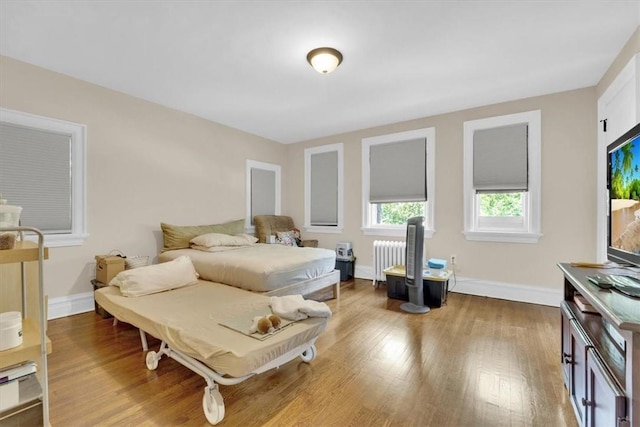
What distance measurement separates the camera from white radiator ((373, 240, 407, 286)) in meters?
4.28

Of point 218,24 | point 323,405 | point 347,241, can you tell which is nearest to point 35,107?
point 218,24

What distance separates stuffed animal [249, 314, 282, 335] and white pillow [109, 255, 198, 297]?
129 cm

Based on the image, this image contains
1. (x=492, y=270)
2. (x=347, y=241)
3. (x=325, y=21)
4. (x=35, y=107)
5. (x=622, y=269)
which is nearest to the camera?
(x=622, y=269)

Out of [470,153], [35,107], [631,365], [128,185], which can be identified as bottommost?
[631,365]

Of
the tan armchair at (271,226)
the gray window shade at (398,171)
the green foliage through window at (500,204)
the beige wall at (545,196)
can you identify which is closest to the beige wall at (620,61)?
the beige wall at (545,196)

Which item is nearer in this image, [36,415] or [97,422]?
[36,415]

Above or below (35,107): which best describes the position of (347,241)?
below

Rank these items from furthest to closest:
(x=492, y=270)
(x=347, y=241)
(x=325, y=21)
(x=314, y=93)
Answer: (x=347, y=241)
(x=492, y=270)
(x=314, y=93)
(x=325, y=21)

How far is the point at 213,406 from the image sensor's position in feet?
5.10

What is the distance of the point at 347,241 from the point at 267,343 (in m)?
3.51

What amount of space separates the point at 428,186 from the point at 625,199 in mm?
2613

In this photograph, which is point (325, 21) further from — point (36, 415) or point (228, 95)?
point (36, 415)

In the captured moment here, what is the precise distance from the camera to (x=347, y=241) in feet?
16.6

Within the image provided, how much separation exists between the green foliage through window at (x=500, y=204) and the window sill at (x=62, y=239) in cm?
490
